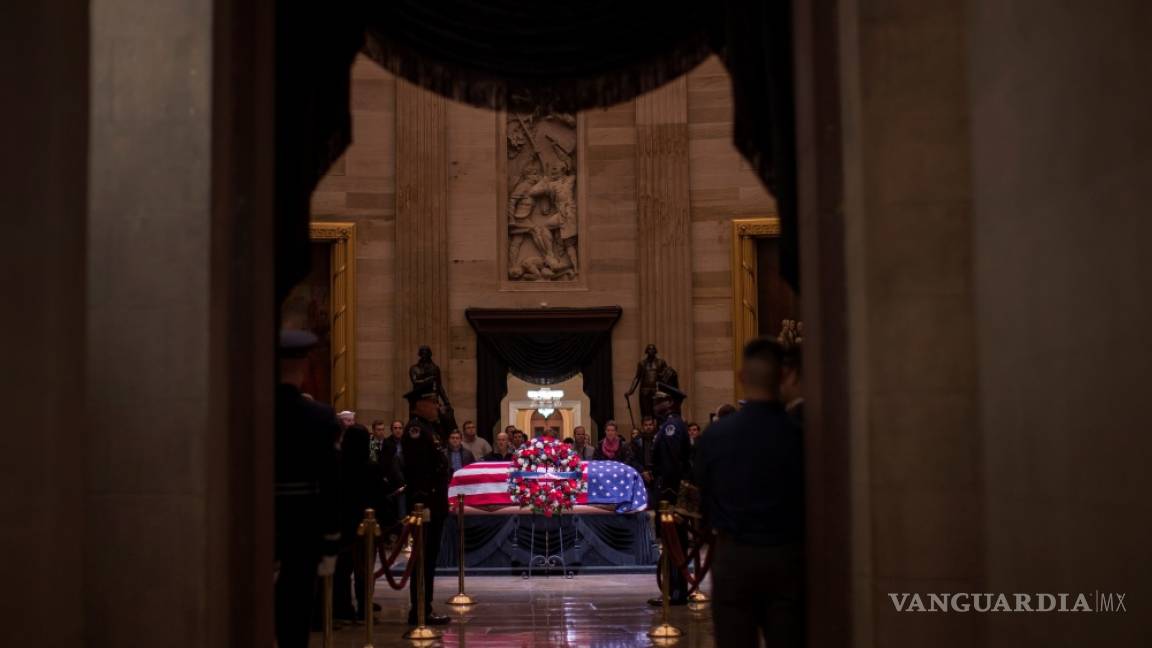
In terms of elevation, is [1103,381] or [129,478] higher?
[1103,381]

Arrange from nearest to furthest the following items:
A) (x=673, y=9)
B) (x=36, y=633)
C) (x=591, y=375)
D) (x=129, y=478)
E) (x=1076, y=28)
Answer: (x=36, y=633) → (x=1076, y=28) → (x=129, y=478) → (x=673, y=9) → (x=591, y=375)

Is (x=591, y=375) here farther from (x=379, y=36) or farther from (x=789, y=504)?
(x=789, y=504)

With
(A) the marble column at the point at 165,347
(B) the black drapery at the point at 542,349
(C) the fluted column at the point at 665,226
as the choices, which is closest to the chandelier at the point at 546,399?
(B) the black drapery at the point at 542,349

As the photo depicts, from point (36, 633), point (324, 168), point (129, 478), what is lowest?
point (36, 633)

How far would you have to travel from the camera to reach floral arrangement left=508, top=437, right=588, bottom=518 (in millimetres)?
14180

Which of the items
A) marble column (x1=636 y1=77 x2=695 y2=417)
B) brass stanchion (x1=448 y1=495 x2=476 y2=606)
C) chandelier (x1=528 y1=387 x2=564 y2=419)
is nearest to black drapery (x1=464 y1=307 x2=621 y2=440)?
chandelier (x1=528 y1=387 x2=564 y2=419)

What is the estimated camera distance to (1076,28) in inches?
177

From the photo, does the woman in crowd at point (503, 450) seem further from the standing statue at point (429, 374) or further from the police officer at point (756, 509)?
the police officer at point (756, 509)

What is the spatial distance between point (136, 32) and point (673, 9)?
352cm

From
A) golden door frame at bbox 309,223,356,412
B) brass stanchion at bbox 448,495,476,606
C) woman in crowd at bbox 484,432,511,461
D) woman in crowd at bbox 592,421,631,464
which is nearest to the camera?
brass stanchion at bbox 448,495,476,606

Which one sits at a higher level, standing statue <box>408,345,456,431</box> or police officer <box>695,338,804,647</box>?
standing statue <box>408,345,456,431</box>

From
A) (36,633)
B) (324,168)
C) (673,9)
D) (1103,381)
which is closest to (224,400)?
(36,633)

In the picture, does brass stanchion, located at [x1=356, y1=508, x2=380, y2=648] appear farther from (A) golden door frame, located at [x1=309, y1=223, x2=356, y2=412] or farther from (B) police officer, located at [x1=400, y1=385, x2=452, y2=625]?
(A) golden door frame, located at [x1=309, y1=223, x2=356, y2=412]

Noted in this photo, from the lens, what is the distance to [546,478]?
1420 centimetres
